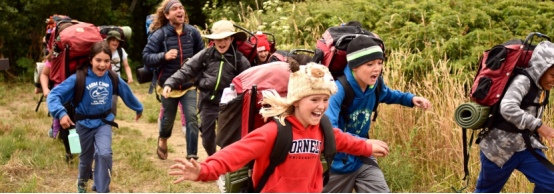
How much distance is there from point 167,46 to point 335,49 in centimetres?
355

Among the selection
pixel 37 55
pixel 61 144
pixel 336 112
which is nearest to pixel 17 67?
pixel 37 55

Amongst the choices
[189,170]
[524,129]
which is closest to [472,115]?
[524,129]

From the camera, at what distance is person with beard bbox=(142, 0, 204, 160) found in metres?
7.22

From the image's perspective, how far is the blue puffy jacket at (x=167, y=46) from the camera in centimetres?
732

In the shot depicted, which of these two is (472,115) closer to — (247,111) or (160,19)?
(247,111)

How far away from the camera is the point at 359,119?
432 centimetres

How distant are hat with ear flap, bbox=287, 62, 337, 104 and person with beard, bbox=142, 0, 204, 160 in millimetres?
3945

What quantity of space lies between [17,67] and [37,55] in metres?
0.57

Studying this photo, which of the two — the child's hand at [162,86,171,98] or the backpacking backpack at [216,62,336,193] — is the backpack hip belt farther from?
the backpacking backpack at [216,62,336,193]

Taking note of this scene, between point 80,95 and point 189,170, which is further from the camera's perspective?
point 80,95

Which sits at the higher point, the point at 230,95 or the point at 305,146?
the point at 230,95

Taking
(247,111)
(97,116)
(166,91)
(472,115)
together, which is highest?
(247,111)

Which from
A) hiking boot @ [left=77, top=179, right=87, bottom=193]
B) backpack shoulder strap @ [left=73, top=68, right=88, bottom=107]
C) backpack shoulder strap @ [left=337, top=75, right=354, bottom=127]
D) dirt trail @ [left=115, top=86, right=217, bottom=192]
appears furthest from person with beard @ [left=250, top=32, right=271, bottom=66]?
backpack shoulder strap @ [left=337, top=75, right=354, bottom=127]

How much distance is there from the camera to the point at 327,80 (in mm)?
3383
